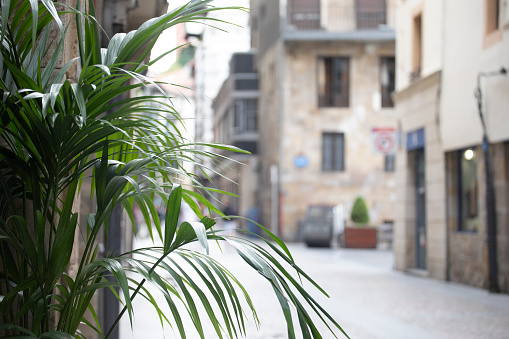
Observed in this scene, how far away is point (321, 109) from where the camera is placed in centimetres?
3331

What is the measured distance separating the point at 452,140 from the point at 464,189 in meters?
0.94

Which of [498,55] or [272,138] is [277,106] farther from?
[498,55]

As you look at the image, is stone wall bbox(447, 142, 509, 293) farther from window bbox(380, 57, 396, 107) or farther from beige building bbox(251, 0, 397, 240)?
window bbox(380, 57, 396, 107)

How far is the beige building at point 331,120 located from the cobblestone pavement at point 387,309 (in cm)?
1547

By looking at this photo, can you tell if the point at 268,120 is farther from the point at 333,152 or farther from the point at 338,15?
the point at 338,15

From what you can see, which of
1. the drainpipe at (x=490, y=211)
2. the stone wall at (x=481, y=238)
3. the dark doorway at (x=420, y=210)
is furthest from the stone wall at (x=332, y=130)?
the drainpipe at (x=490, y=211)

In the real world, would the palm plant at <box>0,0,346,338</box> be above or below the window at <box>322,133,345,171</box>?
below

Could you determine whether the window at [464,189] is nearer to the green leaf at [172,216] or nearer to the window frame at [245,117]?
the green leaf at [172,216]

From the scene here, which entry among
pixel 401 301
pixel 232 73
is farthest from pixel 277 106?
pixel 401 301

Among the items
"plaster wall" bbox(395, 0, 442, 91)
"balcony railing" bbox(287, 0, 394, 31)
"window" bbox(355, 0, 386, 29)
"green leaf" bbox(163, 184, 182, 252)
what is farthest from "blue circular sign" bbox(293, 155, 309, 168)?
"green leaf" bbox(163, 184, 182, 252)

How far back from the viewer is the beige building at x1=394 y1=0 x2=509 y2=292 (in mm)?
13484

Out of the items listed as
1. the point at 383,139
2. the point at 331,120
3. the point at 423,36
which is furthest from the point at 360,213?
the point at 423,36

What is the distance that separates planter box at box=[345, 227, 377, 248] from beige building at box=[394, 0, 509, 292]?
996 cm

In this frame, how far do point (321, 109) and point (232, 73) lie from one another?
9832mm
